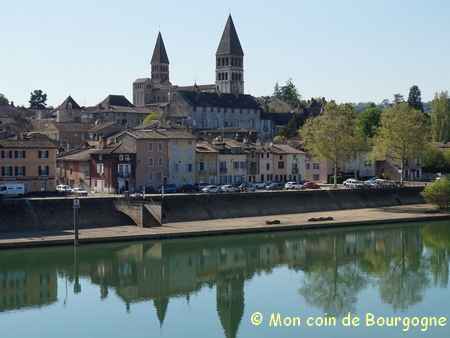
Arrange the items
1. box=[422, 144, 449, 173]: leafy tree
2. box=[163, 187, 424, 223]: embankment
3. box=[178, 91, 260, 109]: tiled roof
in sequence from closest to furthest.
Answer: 1. box=[163, 187, 424, 223]: embankment
2. box=[422, 144, 449, 173]: leafy tree
3. box=[178, 91, 260, 109]: tiled roof

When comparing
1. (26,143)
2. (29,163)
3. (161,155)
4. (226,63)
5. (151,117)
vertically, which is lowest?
(29,163)

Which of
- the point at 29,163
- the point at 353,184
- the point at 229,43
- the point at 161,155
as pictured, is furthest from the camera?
the point at 229,43

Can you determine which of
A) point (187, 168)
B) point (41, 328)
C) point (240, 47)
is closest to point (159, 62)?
point (240, 47)

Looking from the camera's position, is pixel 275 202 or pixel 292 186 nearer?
pixel 275 202

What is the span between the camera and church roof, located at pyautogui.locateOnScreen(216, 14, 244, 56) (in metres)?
167

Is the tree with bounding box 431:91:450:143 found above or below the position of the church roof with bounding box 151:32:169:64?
below

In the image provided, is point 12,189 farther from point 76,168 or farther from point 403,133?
point 403,133

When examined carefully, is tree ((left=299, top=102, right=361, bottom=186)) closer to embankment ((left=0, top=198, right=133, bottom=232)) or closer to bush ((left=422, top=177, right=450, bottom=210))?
bush ((left=422, top=177, right=450, bottom=210))

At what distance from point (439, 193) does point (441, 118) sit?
58791mm

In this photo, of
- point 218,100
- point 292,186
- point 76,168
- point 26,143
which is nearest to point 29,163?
point 26,143

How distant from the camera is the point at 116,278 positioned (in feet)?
159

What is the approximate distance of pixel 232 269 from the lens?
5197 centimetres

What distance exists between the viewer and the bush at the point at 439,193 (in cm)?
7925

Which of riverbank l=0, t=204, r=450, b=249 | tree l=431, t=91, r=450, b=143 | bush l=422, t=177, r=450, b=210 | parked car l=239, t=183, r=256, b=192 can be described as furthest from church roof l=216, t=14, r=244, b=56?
bush l=422, t=177, r=450, b=210
